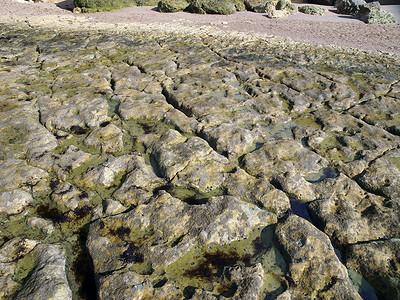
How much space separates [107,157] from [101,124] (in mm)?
615

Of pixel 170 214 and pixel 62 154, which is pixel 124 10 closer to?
pixel 62 154

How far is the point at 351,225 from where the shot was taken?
1.73 m

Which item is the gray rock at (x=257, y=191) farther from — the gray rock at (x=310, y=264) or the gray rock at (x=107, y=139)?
the gray rock at (x=107, y=139)

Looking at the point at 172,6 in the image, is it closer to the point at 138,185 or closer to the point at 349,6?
the point at 349,6

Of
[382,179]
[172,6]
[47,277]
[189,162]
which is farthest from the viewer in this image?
[172,6]

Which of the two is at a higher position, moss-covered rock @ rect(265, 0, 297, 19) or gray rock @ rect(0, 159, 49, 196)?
moss-covered rock @ rect(265, 0, 297, 19)

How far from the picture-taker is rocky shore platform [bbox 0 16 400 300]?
4.80ft

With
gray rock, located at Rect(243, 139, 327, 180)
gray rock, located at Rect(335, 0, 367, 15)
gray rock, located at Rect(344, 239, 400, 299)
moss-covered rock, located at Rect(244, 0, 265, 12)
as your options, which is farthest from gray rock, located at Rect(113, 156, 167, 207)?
gray rock, located at Rect(335, 0, 367, 15)

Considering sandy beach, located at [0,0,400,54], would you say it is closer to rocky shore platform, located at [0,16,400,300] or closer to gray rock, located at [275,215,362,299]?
rocky shore platform, located at [0,16,400,300]

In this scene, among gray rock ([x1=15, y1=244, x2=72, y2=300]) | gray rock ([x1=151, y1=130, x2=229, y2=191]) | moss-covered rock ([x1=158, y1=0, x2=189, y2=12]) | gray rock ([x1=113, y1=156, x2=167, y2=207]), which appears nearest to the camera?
gray rock ([x1=15, y1=244, x2=72, y2=300])

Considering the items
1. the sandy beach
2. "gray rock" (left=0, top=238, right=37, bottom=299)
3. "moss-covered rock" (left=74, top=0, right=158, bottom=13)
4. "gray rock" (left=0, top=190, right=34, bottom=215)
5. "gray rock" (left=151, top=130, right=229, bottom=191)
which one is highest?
"moss-covered rock" (left=74, top=0, right=158, bottom=13)

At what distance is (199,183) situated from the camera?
206 cm

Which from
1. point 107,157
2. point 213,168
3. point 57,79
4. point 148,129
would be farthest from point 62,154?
point 57,79

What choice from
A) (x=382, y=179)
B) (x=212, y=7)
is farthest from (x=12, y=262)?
(x=212, y=7)
